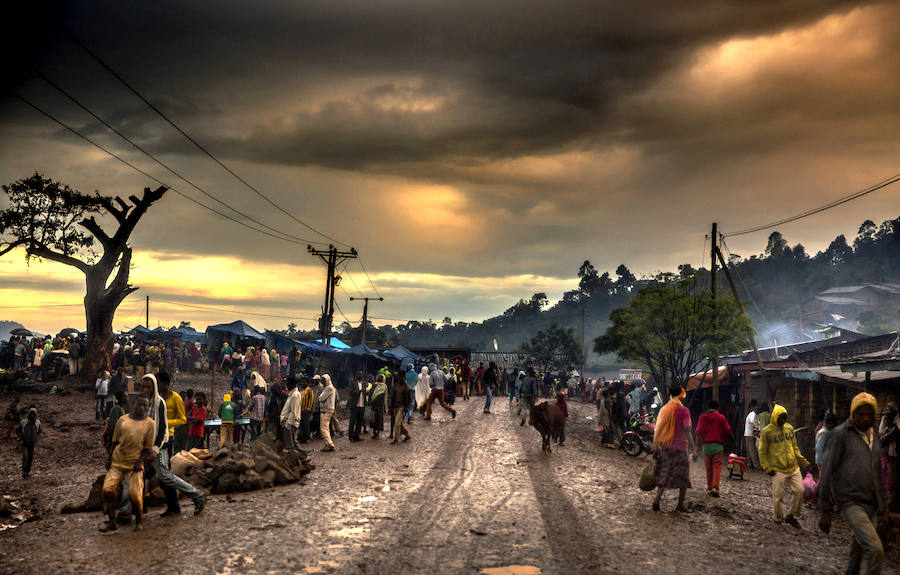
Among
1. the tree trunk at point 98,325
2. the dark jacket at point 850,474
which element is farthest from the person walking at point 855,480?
the tree trunk at point 98,325

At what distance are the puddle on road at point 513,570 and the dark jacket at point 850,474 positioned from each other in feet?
9.44

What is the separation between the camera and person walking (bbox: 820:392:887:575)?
6.38 metres

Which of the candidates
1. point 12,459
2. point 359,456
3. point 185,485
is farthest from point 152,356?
point 185,485

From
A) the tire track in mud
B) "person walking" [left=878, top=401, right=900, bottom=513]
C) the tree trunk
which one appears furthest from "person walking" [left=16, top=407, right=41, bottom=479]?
the tree trunk

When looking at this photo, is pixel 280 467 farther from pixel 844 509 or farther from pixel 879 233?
pixel 879 233

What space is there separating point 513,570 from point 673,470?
4.28 meters

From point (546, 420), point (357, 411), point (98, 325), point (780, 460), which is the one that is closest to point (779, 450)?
point (780, 460)

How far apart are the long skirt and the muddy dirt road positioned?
0.44 metres

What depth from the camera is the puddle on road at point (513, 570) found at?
6.96m

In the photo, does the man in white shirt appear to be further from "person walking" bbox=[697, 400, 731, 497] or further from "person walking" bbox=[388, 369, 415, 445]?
"person walking" bbox=[388, 369, 415, 445]

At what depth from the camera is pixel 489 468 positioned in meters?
13.8

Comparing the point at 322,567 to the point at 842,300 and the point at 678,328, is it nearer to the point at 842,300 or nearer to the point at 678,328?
the point at 678,328

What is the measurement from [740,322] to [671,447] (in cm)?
2201

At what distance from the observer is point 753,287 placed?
83.1 m
